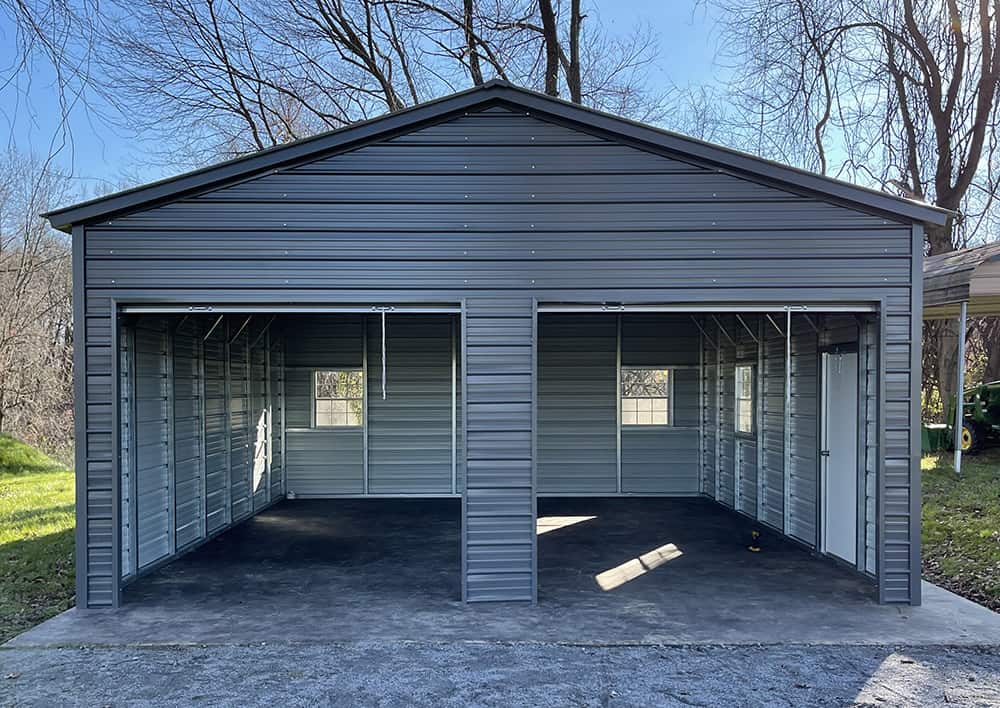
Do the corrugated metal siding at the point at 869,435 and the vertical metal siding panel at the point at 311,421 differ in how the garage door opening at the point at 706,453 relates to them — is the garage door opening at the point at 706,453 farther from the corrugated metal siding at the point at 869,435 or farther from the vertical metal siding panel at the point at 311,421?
the vertical metal siding panel at the point at 311,421

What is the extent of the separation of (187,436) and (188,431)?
0.06 m

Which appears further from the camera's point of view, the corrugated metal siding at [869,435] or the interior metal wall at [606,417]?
the interior metal wall at [606,417]

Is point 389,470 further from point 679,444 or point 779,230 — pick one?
point 779,230

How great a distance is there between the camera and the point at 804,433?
718cm

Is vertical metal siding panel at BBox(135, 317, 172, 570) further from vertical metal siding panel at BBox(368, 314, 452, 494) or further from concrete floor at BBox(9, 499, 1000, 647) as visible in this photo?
vertical metal siding panel at BBox(368, 314, 452, 494)

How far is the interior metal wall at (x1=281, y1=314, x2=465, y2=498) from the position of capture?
34.0ft

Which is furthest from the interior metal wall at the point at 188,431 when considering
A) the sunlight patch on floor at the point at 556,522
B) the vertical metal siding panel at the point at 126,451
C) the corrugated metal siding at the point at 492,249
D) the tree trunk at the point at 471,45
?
the tree trunk at the point at 471,45

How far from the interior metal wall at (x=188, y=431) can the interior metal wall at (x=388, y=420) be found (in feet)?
2.27

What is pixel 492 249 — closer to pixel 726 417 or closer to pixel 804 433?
pixel 804 433

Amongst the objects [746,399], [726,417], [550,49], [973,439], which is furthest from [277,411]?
[973,439]

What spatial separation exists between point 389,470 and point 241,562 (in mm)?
3784

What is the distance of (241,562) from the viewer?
6699 millimetres

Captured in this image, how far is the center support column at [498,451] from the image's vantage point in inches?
211

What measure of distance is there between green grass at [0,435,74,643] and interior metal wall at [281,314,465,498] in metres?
3.04
